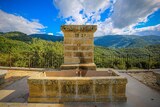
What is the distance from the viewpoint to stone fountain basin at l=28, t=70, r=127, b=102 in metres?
2.98

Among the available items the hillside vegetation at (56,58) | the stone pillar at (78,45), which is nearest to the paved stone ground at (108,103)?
the stone pillar at (78,45)

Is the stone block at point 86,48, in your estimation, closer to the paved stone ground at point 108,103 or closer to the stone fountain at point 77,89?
the paved stone ground at point 108,103

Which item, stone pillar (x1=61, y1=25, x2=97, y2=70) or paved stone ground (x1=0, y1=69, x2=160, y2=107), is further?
stone pillar (x1=61, y1=25, x2=97, y2=70)

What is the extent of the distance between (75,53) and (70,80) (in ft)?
7.37

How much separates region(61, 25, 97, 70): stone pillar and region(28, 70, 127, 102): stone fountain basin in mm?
2054

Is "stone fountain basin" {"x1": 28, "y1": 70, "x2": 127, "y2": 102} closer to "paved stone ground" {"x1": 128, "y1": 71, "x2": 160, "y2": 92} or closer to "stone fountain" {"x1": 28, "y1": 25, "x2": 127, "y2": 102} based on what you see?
"stone fountain" {"x1": 28, "y1": 25, "x2": 127, "y2": 102}

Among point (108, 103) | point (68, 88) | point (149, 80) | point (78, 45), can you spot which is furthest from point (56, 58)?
point (108, 103)

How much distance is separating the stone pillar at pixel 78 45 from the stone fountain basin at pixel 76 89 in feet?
6.74

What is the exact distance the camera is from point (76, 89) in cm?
304

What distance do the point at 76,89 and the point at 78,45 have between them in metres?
2.42

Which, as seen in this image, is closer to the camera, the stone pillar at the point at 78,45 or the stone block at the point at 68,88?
the stone block at the point at 68,88

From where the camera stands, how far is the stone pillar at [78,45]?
16.7 feet

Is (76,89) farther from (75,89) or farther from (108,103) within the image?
(108,103)

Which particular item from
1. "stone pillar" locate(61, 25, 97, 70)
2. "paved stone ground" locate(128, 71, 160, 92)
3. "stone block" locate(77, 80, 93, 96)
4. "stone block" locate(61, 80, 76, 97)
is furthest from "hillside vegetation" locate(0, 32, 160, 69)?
"stone block" locate(61, 80, 76, 97)
